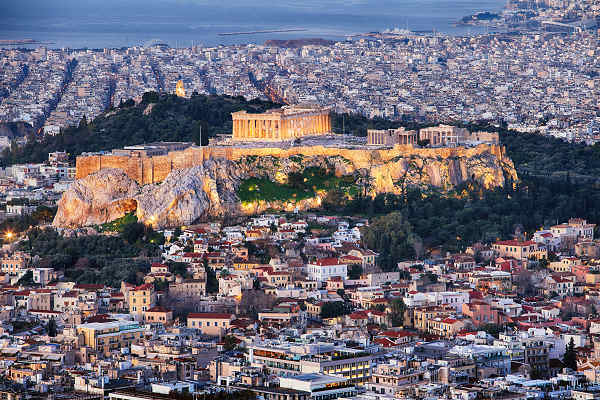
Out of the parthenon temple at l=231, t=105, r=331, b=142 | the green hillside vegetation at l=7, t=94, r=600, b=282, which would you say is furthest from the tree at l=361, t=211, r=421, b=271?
the parthenon temple at l=231, t=105, r=331, b=142

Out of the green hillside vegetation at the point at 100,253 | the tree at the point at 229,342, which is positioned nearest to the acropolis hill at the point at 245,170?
the green hillside vegetation at the point at 100,253

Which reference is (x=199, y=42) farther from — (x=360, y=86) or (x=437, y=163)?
(x=437, y=163)

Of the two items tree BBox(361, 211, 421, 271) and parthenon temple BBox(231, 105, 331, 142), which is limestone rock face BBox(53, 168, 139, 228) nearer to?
parthenon temple BBox(231, 105, 331, 142)

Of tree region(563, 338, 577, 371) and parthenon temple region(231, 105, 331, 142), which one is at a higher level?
parthenon temple region(231, 105, 331, 142)

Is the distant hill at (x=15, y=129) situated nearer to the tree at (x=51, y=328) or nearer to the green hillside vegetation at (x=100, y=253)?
the green hillside vegetation at (x=100, y=253)

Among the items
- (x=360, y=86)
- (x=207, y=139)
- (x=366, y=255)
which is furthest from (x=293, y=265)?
(x=360, y=86)
